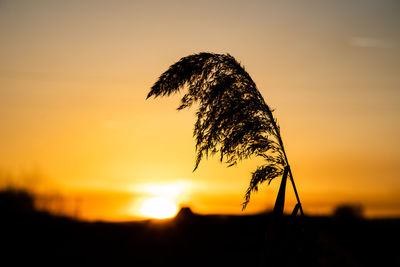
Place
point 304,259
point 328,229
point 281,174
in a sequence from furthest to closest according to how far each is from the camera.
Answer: point 328,229
point 281,174
point 304,259

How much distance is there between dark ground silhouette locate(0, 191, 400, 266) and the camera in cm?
420

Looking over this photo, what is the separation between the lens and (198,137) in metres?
4.86

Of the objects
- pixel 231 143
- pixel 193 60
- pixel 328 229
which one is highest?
pixel 193 60

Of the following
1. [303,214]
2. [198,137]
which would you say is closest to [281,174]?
[303,214]

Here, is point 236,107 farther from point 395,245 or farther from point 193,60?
point 395,245

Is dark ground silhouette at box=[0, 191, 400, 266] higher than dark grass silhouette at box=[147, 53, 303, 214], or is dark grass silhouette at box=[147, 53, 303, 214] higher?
dark grass silhouette at box=[147, 53, 303, 214]

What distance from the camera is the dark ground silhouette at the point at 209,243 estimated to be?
4.20 m

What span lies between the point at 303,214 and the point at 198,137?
138 centimetres

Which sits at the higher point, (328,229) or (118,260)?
(328,229)

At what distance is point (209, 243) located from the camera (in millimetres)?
6648

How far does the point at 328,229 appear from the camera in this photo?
543 centimetres

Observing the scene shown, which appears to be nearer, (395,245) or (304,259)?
(304,259)

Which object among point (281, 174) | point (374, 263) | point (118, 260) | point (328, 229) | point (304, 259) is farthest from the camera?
point (118, 260)

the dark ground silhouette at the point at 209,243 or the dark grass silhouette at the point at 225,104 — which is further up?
the dark grass silhouette at the point at 225,104
